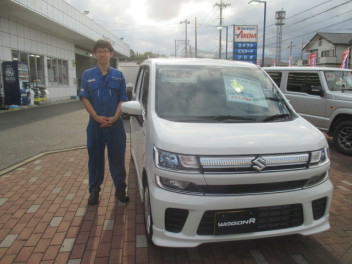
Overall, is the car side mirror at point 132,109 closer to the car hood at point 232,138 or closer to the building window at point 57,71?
the car hood at point 232,138

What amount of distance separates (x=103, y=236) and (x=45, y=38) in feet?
62.0

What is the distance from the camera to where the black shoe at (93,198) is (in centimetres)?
396

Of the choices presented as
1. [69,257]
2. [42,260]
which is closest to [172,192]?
[69,257]

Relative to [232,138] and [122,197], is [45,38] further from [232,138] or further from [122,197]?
[232,138]

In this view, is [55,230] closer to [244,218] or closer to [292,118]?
[244,218]

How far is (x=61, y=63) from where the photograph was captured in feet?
72.8

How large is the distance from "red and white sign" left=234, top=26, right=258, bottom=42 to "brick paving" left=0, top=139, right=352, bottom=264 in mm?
15959

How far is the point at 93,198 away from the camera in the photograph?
3.97 metres

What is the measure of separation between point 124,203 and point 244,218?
196 centimetres

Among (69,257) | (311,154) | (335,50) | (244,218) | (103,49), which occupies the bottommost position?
(69,257)

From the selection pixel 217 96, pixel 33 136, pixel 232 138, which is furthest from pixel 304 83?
pixel 33 136

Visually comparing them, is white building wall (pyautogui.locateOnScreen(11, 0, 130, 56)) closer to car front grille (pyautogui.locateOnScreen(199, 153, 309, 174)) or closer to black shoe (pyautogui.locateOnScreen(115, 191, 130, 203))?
black shoe (pyautogui.locateOnScreen(115, 191, 130, 203))

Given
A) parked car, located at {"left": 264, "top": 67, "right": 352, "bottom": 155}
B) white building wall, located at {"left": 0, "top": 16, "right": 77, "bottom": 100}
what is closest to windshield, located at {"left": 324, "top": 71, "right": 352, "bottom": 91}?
parked car, located at {"left": 264, "top": 67, "right": 352, "bottom": 155}

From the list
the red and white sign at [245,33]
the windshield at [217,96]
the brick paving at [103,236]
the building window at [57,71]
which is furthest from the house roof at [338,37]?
the brick paving at [103,236]
